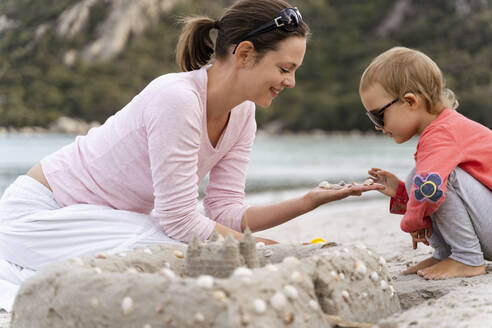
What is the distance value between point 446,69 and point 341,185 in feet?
181

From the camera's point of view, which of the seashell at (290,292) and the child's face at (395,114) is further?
the child's face at (395,114)

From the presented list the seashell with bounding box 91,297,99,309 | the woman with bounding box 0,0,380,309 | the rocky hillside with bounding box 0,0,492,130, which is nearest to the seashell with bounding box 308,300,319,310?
the seashell with bounding box 91,297,99,309

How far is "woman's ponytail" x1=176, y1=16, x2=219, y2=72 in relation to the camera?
3260mm

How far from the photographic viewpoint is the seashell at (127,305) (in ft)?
5.85

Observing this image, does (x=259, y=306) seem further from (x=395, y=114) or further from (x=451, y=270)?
(x=395, y=114)

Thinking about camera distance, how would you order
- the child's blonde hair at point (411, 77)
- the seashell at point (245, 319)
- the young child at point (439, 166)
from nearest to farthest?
the seashell at point (245, 319)
the young child at point (439, 166)
the child's blonde hair at point (411, 77)

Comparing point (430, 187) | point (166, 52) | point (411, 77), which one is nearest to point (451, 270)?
Answer: point (430, 187)

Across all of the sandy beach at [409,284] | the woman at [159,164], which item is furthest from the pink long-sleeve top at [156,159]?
the sandy beach at [409,284]

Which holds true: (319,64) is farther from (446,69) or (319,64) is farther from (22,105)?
(22,105)

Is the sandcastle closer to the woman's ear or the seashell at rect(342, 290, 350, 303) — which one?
the seashell at rect(342, 290, 350, 303)

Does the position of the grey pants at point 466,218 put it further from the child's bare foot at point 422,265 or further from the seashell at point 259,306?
the seashell at point 259,306

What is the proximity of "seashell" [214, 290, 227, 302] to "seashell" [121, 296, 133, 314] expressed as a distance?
304mm

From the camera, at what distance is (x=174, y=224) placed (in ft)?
9.66

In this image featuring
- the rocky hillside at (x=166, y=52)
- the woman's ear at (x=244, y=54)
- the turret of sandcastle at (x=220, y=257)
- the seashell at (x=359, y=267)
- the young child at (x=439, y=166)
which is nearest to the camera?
the turret of sandcastle at (x=220, y=257)
